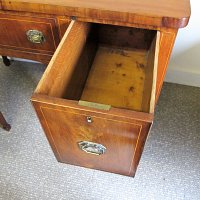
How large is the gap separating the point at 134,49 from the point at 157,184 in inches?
21.8

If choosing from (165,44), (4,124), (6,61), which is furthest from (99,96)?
(6,61)

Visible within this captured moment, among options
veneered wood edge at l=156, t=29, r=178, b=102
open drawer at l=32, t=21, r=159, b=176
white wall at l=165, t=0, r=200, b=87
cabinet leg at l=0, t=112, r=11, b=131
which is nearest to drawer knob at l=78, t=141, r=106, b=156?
open drawer at l=32, t=21, r=159, b=176

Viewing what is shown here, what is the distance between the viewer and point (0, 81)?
124cm

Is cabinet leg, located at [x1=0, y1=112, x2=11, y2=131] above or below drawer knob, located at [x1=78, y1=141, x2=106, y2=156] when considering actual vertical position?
below

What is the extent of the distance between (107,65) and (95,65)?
1.9 inches

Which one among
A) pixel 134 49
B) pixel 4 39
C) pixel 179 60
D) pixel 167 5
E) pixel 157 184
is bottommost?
pixel 157 184

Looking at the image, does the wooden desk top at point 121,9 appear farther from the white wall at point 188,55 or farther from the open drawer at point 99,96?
the white wall at point 188,55

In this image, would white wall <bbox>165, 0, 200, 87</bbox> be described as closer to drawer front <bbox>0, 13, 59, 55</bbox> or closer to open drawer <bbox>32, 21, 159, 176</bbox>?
open drawer <bbox>32, 21, 159, 176</bbox>

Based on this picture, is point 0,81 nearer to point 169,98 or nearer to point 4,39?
point 4,39

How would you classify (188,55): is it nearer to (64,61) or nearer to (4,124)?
(64,61)

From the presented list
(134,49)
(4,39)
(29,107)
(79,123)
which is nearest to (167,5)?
(134,49)

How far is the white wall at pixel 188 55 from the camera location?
941mm

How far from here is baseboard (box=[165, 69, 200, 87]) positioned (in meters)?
1.15

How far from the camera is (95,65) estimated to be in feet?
3.02
